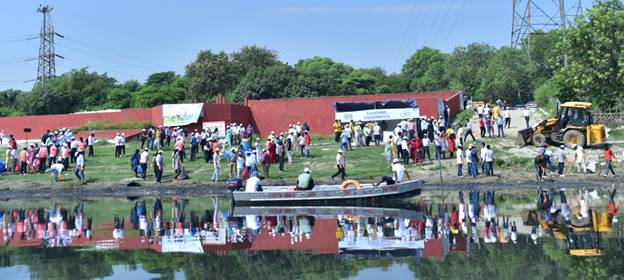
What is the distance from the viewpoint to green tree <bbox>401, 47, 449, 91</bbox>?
4476 inches

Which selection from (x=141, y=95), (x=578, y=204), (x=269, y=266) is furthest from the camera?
(x=141, y=95)

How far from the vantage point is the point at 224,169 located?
1703 inches

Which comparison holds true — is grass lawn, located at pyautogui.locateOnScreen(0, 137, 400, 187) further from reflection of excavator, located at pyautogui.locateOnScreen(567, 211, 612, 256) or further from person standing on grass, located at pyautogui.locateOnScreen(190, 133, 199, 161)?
reflection of excavator, located at pyautogui.locateOnScreen(567, 211, 612, 256)

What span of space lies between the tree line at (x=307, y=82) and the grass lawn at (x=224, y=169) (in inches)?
599

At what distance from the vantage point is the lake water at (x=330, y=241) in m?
18.2

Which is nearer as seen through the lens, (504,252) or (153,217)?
(504,252)

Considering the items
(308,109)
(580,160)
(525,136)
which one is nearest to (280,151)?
(525,136)

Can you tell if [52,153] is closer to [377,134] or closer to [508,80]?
[377,134]

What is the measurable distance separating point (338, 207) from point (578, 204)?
30.1 ft

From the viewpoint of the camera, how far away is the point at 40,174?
45656 millimetres

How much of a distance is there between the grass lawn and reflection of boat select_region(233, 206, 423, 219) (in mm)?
6675

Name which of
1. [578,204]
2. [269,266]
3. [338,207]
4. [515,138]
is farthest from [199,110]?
[269,266]

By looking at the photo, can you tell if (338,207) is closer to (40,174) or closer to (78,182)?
(78,182)

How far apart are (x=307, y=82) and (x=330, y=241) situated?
5786cm
